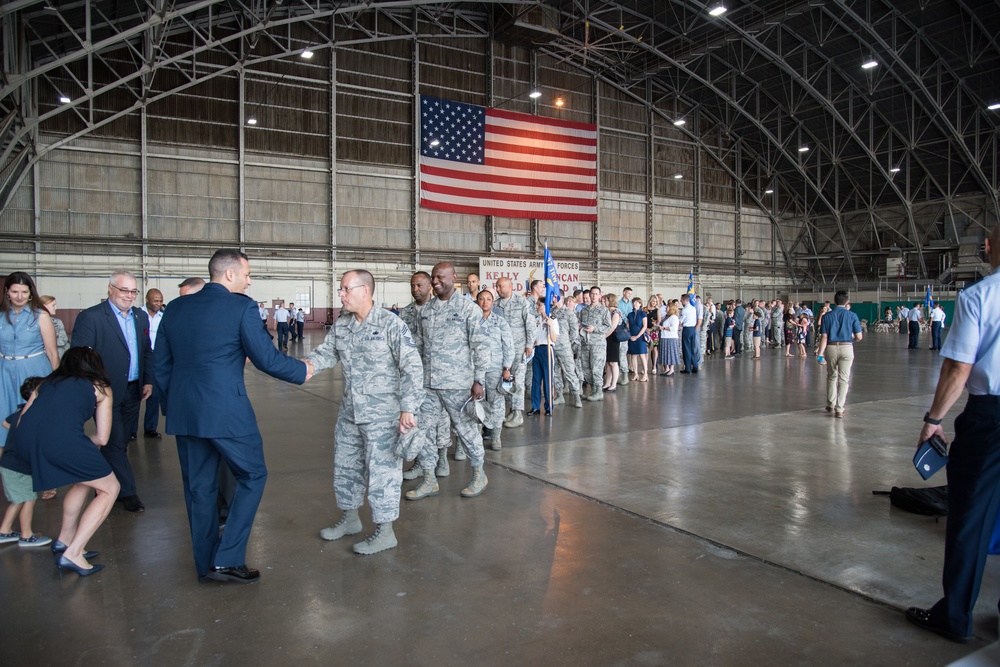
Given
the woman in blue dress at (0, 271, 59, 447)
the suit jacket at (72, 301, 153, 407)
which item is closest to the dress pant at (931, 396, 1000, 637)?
the suit jacket at (72, 301, 153, 407)

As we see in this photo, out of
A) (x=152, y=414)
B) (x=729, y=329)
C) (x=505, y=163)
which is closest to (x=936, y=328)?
(x=729, y=329)

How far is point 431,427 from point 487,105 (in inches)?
1087

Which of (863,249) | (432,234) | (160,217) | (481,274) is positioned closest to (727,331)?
(481,274)

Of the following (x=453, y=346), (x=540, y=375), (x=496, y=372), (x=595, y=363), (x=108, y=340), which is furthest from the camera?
(x=595, y=363)

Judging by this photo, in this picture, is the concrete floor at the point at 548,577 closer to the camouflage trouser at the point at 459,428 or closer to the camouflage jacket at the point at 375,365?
the camouflage trouser at the point at 459,428

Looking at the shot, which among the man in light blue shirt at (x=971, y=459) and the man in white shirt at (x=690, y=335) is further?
the man in white shirt at (x=690, y=335)

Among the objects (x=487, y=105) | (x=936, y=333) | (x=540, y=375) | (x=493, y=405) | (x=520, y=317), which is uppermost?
(x=487, y=105)

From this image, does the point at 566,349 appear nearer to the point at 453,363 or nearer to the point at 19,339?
the point at 453,363

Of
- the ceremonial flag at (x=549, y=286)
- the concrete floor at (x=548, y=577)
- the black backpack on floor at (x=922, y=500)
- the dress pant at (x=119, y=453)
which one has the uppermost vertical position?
the ceremonial flag at (x=549, y=286)

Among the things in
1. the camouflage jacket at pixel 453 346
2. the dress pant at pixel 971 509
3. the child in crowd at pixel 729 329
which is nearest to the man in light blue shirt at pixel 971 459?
the dress pant at pixel 971 509

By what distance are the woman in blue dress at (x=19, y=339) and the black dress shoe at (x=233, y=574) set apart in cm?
228

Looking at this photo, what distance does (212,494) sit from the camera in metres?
3.46

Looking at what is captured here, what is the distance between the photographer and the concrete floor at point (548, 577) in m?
2.73

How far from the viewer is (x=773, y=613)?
9.86ft
